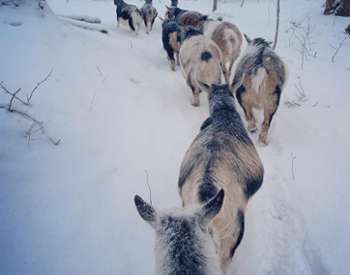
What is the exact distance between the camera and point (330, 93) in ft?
21.5

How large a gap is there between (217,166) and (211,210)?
0.97 meters

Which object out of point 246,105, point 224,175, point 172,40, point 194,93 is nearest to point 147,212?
point 224,175

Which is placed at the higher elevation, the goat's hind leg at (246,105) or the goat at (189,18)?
the goat at (189,18)

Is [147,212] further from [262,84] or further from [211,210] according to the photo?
[262,84]

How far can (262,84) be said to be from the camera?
16.6 feet

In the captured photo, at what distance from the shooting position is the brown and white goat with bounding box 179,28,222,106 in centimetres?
643

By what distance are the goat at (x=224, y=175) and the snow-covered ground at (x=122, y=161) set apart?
782 mm

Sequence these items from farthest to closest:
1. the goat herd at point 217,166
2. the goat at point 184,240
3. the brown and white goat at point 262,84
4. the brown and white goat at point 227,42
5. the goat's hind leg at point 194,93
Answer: the brown and white goat at point 227,42 < the goat's hind leg at point 194,93 < the brown and white goat at point 262,84 < the goat herd at point 217,166 < the goat at point 184,240

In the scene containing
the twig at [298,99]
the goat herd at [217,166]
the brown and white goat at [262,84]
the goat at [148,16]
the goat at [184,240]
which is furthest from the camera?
the goat at [148,16]

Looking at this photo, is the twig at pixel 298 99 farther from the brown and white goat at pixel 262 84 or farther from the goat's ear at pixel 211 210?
the goat's ear at pixel 211 210

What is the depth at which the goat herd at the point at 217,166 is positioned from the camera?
1878mm

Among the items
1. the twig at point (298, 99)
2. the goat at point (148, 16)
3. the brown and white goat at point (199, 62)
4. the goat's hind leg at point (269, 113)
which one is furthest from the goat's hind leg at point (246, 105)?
the goat at point (148, 16)

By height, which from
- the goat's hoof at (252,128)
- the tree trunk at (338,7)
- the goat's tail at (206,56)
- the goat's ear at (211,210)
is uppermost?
the goat's ear at (211,210)

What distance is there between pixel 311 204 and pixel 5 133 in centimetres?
391
